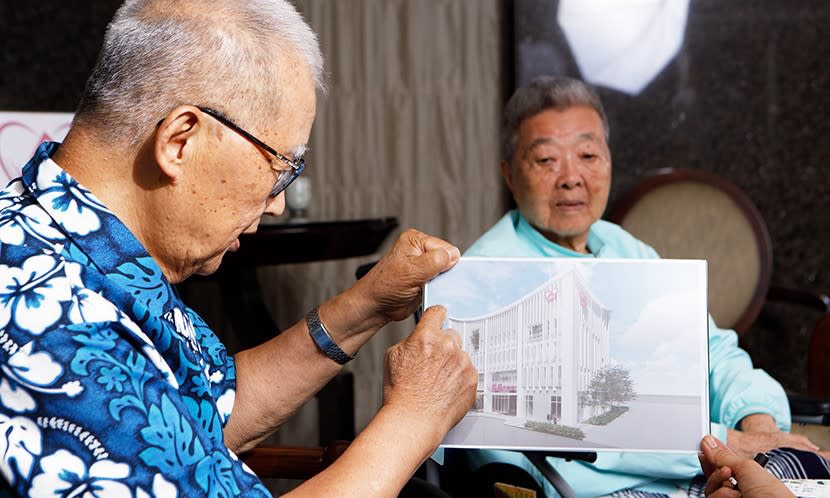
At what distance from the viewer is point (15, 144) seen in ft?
7.14

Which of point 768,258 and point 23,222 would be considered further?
point 768,258

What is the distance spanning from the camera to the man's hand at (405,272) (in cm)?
131

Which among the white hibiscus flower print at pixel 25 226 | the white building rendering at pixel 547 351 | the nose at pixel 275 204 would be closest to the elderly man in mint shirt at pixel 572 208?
the white building rendering at pixel 547 351

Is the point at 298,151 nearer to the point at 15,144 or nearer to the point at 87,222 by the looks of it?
the point at 87,222

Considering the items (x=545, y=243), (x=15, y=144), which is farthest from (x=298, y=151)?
(x=15, y=144)

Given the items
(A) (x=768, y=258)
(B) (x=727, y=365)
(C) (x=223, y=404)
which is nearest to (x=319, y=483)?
(C) (x=223, y=404)

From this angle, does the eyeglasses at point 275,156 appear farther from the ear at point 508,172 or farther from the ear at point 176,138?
the ear at point 508,172

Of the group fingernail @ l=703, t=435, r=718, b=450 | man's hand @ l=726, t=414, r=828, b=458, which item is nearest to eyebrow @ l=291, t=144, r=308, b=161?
fingernail @ l=703, t=435, r=718, b=450

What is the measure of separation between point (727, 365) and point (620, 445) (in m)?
0.66

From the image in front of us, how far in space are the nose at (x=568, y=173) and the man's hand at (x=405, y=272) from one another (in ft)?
2.23

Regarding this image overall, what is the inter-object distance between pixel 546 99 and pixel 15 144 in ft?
4.42

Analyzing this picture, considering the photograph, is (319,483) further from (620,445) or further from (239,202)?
(620,445)

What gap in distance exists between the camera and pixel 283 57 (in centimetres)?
104

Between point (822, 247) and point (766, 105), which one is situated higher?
point (766, 105)
